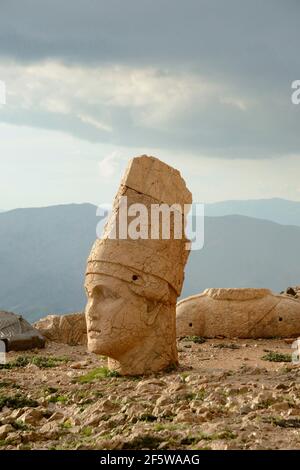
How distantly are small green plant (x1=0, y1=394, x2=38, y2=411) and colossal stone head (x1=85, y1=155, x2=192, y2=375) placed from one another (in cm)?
168

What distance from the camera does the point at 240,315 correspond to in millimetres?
19625

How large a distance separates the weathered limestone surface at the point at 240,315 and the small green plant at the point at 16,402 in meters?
8.99

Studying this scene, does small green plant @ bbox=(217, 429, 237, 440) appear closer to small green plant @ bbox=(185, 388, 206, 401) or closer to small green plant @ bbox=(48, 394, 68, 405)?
small green plant @ bbox=(185, 388, 206, 401)

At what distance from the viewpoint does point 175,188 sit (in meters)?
13.0

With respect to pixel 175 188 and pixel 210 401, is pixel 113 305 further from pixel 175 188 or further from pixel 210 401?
pixel 210 401

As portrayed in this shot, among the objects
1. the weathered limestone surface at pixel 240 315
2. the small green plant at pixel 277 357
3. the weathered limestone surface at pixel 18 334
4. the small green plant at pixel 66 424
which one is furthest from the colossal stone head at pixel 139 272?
the weathered limestone surface at pixel 240 315

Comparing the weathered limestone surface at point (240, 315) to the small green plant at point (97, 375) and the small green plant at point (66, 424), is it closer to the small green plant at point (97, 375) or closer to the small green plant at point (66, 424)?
the small green plant at point (97, 375)

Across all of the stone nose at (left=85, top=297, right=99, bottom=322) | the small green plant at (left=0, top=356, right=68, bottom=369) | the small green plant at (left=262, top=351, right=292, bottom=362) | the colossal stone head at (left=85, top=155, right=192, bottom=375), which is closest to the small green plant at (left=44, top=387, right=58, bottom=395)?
the colossal stone head at (left=85, top=155, right=192, bottom=375)

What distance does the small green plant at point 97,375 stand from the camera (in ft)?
42.4

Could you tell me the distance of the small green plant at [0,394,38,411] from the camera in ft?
36.3

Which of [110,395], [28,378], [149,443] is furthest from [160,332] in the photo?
[149,443]

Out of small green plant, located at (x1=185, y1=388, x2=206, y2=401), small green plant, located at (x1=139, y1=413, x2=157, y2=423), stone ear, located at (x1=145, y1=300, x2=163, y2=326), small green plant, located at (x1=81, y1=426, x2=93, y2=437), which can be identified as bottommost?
small green plant, located at (x1=81, y1=426, x2=93, y2=437)

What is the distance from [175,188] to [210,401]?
15.0 feet

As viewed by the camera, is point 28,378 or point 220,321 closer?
point 28,378
